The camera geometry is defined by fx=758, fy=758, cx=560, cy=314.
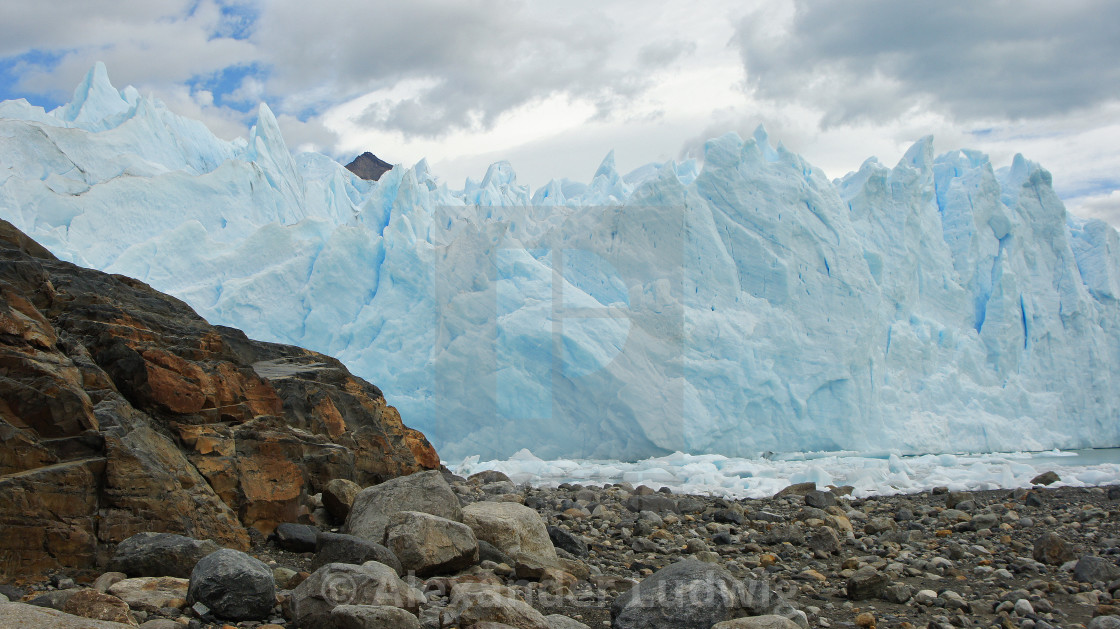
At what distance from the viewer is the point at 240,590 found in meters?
2.82

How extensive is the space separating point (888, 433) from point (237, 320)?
489 inches

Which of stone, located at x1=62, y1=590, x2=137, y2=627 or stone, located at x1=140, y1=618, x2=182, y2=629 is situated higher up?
stone, located at x1=62, y1=590, x2=137, y2=627

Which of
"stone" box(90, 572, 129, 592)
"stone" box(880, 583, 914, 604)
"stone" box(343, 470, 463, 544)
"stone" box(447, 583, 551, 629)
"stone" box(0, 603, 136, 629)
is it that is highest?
"stone" box(343, 470, 463, 544)

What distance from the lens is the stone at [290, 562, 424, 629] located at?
2.79 meters

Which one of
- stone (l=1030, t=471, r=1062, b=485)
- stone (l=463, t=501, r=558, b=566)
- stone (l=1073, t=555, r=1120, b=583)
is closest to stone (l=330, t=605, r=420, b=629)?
stone (l=463, t=501, r=558, b=566)

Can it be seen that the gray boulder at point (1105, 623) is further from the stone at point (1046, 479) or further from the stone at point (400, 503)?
the stone at point (1046, 479)

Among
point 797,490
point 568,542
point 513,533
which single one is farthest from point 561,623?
point 797,490

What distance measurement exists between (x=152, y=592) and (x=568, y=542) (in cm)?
270

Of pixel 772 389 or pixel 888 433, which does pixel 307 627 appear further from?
pixel 888 433

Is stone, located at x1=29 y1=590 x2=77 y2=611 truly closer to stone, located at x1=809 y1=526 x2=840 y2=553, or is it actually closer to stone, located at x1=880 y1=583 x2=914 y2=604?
stone, located at x1=880 y1=583 x2=914 y2=604

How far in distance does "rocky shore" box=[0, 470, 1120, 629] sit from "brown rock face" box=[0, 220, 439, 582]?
0.77ft

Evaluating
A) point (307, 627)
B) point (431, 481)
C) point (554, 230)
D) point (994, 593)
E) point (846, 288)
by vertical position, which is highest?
point (554, 230)

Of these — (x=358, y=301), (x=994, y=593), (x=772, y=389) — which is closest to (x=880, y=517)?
(x=994, y=593)

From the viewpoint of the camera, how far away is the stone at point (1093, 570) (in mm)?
4659
